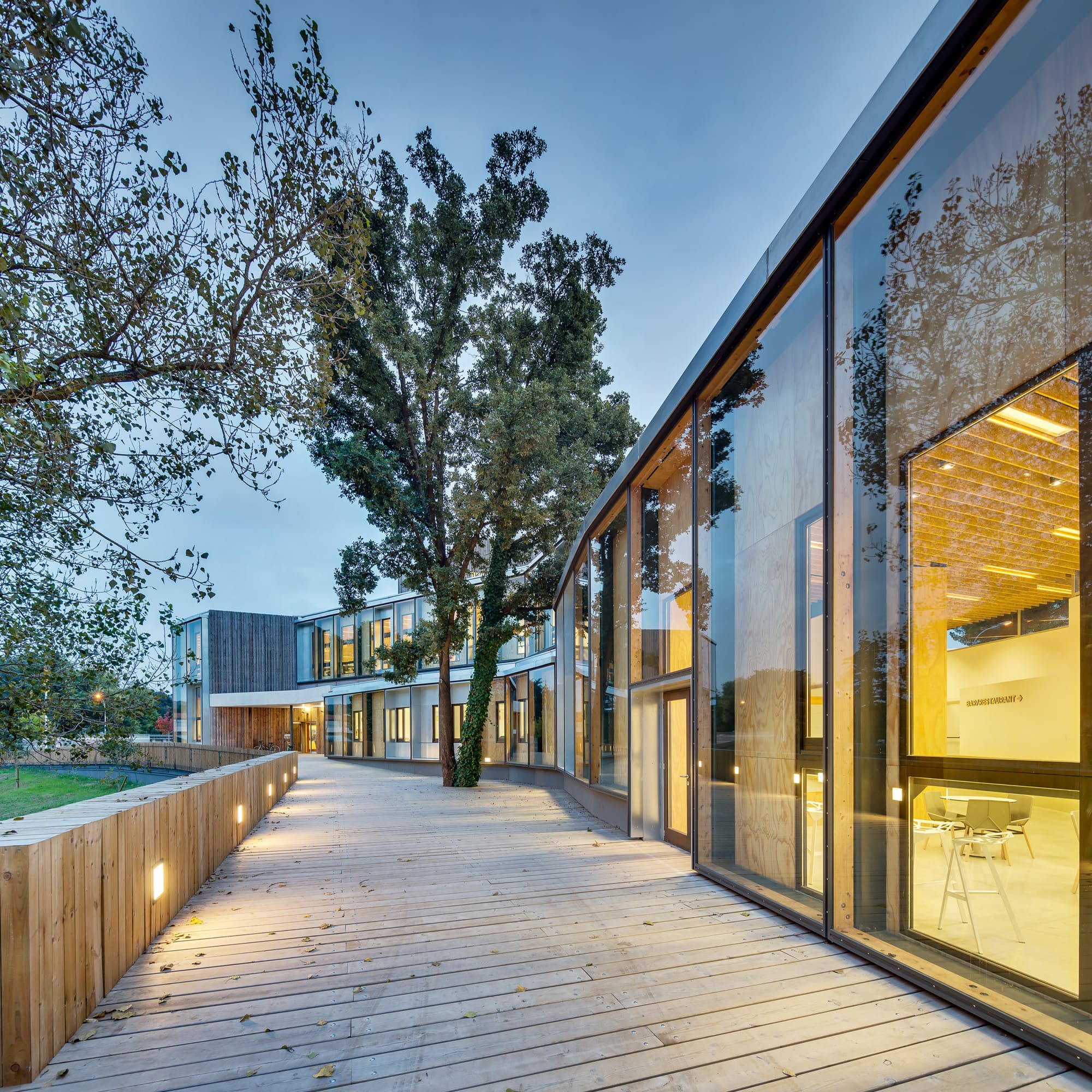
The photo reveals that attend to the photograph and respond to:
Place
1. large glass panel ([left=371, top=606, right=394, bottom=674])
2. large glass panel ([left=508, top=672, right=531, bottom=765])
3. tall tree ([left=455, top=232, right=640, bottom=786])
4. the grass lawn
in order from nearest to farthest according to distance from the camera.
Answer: tall tree ([left=455, top=232, right=640, bottom=786]) < large glass panel ([left=508, top=672, right=531, bottom=765]) < the grass lawn < large glass panel ([left=371, top=606, right=394, bottom=674])

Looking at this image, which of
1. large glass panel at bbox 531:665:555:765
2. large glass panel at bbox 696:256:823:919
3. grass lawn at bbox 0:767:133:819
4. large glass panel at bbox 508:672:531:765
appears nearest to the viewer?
large glass panel at bbox 696:256:823:919

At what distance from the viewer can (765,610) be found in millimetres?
5516

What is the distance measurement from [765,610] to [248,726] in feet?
120

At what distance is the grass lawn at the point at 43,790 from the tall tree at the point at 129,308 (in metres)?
17.9

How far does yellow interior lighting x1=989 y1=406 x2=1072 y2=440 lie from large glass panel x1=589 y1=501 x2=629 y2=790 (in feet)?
20.2

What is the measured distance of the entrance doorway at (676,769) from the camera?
7.77 metres

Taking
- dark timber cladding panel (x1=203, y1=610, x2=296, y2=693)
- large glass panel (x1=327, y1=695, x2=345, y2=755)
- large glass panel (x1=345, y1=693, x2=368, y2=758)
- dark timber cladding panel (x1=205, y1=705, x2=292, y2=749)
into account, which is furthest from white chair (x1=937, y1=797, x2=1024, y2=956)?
dark timber cladding panel (x1=205, y1=705, x2=292, y2=749)

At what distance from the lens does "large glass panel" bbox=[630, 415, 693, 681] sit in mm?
7414

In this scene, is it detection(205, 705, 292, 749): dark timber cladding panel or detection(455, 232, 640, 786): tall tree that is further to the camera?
detection(205, 705, 292, 749): dark timber cladding panel

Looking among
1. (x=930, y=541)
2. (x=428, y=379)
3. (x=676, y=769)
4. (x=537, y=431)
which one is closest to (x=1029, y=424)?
(x=930, y=541)

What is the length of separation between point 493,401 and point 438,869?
10.00 metres

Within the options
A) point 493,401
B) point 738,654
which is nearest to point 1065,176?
point 738,654

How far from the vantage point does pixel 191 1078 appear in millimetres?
2770

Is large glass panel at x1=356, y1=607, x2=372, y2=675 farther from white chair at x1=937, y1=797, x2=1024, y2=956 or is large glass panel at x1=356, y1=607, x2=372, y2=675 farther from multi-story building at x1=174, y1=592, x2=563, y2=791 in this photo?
white chair at x1=937, y1=797, x2=1024, y2=956
